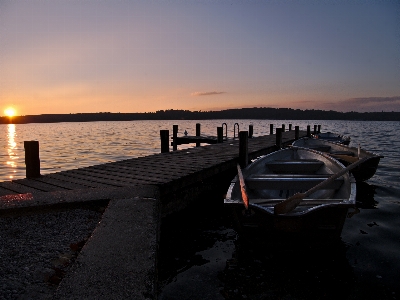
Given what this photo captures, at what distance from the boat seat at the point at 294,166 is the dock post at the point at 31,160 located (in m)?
6.02

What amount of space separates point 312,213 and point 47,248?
3.56 metres

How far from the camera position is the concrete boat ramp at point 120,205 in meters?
2.34

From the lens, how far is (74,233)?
3.49m

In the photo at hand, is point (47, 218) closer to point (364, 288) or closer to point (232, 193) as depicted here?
point (232, 193)

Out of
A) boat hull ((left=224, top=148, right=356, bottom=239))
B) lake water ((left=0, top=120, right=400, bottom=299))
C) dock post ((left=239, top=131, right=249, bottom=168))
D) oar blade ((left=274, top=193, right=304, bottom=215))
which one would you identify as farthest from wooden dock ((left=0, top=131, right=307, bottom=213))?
oar blade ((left=274, top=193, right=304, bottom=215))

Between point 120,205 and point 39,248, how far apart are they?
3.91 ft

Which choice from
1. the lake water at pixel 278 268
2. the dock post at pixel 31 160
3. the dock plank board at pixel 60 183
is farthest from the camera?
the dock post at pixel 31 160

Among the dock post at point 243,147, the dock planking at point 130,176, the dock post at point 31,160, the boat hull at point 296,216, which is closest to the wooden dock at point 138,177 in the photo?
the dock planking at point 130,176

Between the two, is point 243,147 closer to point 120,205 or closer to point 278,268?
point 278,268

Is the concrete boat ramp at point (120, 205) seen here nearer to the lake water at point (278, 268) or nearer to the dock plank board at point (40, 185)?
the dock plank board at point (40, 185)

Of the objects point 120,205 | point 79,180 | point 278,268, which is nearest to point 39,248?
point 120,205

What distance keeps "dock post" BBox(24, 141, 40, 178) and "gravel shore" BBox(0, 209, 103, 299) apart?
2.51 metres

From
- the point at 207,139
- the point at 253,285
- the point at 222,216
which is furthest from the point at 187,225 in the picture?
the point at 207,139

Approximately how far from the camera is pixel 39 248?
10.3 ft
